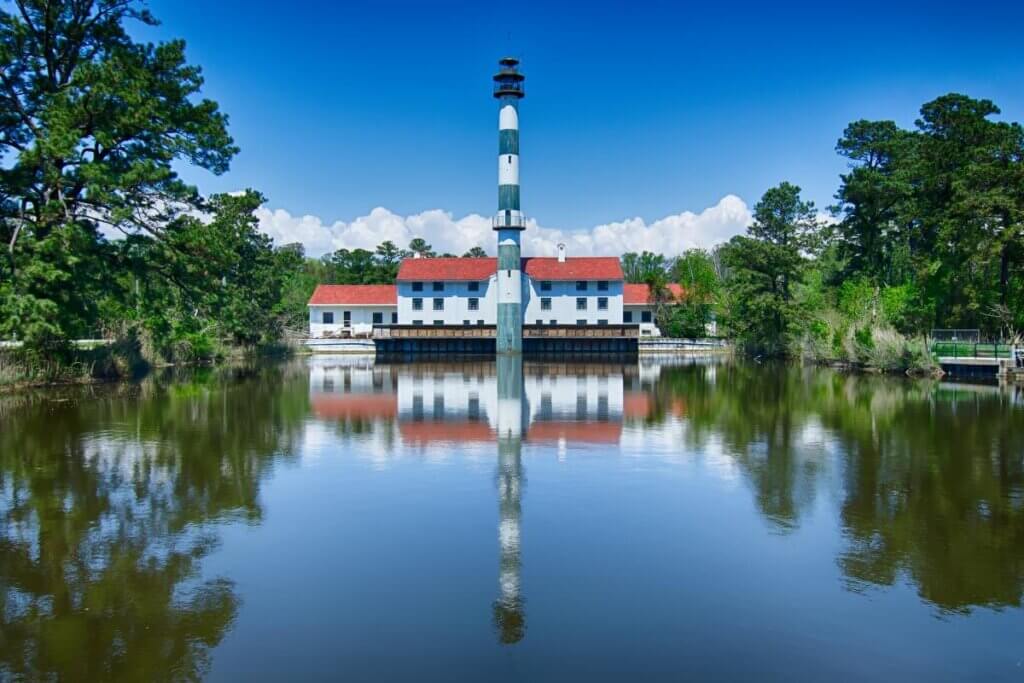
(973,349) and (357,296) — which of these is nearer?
(973,349)

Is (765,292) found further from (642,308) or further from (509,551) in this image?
(509,551)

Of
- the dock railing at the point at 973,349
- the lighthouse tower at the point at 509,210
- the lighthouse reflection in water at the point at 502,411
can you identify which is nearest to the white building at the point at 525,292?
the lighthouse tower at the point at 509,210

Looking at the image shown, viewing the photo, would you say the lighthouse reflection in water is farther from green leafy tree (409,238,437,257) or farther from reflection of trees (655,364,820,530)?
green leafy tree (409,238,437,257)

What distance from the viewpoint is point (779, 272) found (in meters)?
50.8

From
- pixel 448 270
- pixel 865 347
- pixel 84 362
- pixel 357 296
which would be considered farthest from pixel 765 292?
pixel 84 362

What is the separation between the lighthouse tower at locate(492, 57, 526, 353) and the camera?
169ft

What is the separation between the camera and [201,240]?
2686 cm

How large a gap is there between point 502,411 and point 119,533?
13.2m

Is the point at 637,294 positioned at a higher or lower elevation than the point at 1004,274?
higher

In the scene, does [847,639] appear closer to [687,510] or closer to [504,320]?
[687,510]

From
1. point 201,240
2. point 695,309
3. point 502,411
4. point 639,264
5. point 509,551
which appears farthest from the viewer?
point 639,264

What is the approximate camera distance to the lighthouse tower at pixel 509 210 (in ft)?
169

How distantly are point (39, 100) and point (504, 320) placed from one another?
32.0 metres

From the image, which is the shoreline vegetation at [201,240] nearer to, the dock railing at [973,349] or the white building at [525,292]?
the dock railing at [973,349]
